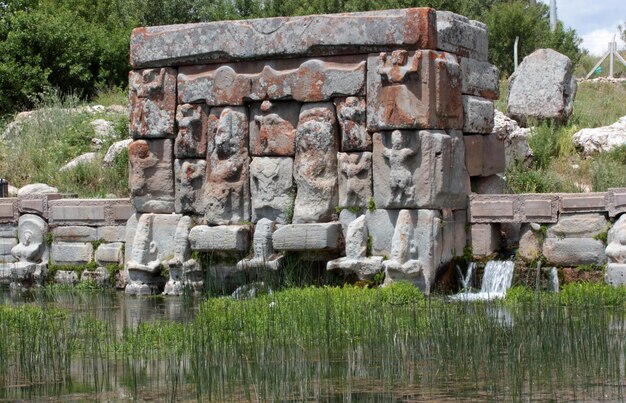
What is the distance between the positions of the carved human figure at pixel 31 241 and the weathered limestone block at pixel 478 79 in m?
5.16

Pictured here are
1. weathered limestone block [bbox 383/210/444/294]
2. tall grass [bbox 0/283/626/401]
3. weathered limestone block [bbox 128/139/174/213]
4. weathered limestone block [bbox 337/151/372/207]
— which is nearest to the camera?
tall grass [bbox 0/283/626/401]

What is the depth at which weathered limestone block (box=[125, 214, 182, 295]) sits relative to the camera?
43.6 feet

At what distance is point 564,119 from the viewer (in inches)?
709

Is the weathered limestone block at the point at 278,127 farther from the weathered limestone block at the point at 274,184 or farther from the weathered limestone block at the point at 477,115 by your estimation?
the weathered limestone block at the point at 477,115

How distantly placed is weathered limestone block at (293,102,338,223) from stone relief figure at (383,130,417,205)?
709mm

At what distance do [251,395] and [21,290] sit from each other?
282 inches

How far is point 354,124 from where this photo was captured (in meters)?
12.3

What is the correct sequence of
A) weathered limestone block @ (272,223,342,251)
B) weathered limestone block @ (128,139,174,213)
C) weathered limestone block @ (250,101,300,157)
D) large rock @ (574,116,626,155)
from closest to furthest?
weathered limestone block @ (272,223,342,251) < weathered limestone block @ (250,101,300,157) < weathered limestone block @ (128,139,174,213) < large rock @ (574,116,626,155)

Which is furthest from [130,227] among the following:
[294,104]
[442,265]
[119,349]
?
[119,349]

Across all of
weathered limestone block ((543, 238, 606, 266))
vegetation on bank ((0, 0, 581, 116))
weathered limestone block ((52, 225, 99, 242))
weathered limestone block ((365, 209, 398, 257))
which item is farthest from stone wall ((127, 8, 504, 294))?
vegetation on bank ((0, 0, 581, 116))

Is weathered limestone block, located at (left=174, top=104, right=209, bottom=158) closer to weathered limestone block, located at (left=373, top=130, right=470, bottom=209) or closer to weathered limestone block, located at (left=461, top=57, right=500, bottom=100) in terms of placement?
weathered limestone block, located at (left=373, top=130, right=470, bottom=209)

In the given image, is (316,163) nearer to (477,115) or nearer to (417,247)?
(417,247)

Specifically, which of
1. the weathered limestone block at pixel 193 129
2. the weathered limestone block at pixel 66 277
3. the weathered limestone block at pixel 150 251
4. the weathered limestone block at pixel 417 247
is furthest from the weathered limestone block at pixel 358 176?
the weathered limestone block at pixel 66 277

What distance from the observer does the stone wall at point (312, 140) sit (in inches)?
472
